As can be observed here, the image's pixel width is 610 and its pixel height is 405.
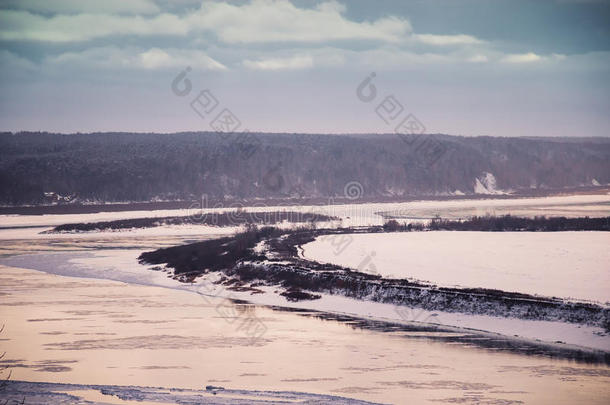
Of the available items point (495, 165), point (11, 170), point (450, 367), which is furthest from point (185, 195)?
point (450, 367)

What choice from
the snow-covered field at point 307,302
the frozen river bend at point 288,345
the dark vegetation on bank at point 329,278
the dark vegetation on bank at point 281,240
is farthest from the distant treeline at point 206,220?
the frozen river bend at point 288,345

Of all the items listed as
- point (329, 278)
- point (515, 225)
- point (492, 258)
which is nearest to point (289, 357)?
point (329, 278)

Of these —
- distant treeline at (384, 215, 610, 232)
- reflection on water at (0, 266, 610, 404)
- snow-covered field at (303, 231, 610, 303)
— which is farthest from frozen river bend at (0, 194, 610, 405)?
distant treeline at (384, 215, 610, 232)

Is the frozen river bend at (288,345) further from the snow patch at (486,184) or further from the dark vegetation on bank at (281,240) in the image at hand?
the snow patch at (486,184)

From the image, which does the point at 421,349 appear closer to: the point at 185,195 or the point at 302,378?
the point at 302,378

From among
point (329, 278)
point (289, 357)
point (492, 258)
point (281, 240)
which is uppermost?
point (281, 240)

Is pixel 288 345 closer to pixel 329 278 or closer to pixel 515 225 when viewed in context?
pixel 329 278

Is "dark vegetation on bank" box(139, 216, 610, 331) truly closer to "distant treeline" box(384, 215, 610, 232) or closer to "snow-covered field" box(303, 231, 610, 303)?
"distant treeline" box(384, 215, 610, 232)
